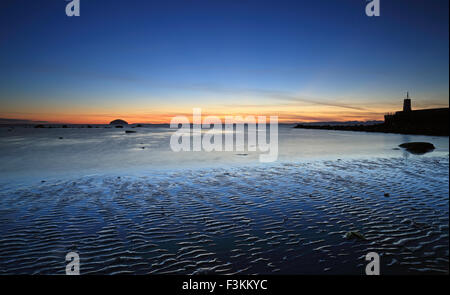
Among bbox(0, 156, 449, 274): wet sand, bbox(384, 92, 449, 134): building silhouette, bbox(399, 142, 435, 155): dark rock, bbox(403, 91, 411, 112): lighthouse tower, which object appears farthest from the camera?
bbox(403, 91, 411, 112): lighthouse tower

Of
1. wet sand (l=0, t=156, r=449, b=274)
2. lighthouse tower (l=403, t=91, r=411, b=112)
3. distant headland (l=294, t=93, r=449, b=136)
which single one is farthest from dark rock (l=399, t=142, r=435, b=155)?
lighthouse tower (l=403, t=91, r=411, b=112)

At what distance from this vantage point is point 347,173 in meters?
18.4

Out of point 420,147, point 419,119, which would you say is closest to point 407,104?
point 419,119

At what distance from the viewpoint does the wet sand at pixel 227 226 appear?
634 centimetres

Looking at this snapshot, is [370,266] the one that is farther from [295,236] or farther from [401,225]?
[401,225]

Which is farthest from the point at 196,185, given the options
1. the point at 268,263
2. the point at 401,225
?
the point at 401,225

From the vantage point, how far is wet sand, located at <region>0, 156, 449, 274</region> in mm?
6344

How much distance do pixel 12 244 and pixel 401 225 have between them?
42.1ft

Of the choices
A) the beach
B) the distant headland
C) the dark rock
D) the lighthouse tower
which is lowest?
the beach

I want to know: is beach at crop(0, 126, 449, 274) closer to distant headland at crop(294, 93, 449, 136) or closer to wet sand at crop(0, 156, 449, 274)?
wet sand at crop(0, 156, 449, 274)

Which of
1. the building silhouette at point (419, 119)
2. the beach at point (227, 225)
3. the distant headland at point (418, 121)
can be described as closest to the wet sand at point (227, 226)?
the beach at point (227, 225)

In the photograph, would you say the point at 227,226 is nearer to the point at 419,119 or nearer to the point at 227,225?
the point at 227,225
